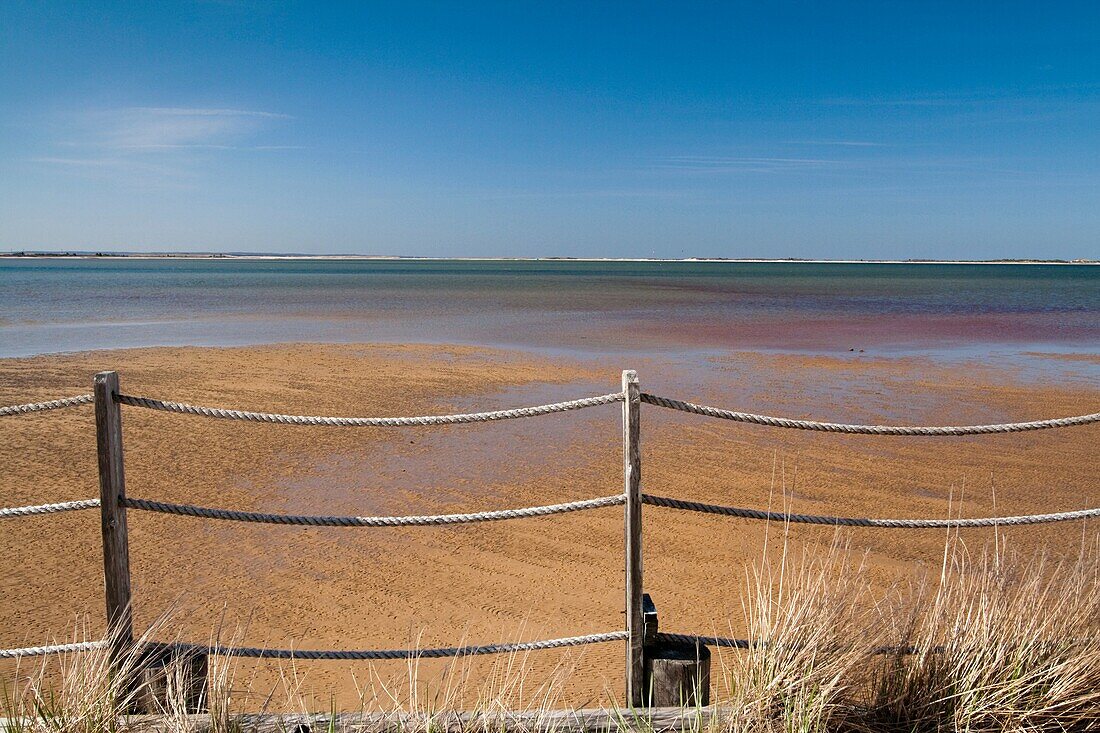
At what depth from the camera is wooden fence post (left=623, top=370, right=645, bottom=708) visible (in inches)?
127

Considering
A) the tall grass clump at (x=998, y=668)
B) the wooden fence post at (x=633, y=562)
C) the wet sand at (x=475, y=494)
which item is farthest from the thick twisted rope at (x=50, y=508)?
the tall grass clump at (x=998, y=668)

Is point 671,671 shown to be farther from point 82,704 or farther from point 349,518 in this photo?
point 82,704

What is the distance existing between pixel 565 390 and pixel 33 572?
8103 millimetres

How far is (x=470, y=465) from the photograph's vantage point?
27.0 feet

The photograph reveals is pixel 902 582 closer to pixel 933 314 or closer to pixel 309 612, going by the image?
pixel 309 612

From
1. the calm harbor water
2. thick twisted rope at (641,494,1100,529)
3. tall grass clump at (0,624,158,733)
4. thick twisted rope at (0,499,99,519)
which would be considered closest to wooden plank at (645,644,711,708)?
thick twisted rope at (641,494,1100,529)

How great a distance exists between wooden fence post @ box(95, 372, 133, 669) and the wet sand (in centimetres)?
73

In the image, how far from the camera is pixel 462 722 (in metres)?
2.91

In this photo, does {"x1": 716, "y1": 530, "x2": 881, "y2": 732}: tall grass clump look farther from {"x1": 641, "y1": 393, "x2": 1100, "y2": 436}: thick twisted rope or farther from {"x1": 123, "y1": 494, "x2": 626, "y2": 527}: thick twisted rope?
{"x1": 123, "y1": 494, "x2": 626, "y2": 527}: thick twisted rope

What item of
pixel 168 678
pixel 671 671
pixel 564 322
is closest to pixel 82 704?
pixel 168 678

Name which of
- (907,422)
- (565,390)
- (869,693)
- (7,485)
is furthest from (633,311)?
(869,693)

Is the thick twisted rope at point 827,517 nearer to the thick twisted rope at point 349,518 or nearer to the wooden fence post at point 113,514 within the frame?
the thick twisted rope at point 349,518

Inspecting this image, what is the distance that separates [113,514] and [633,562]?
2.04 metres

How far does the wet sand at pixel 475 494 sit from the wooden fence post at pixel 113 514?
2.40ft
